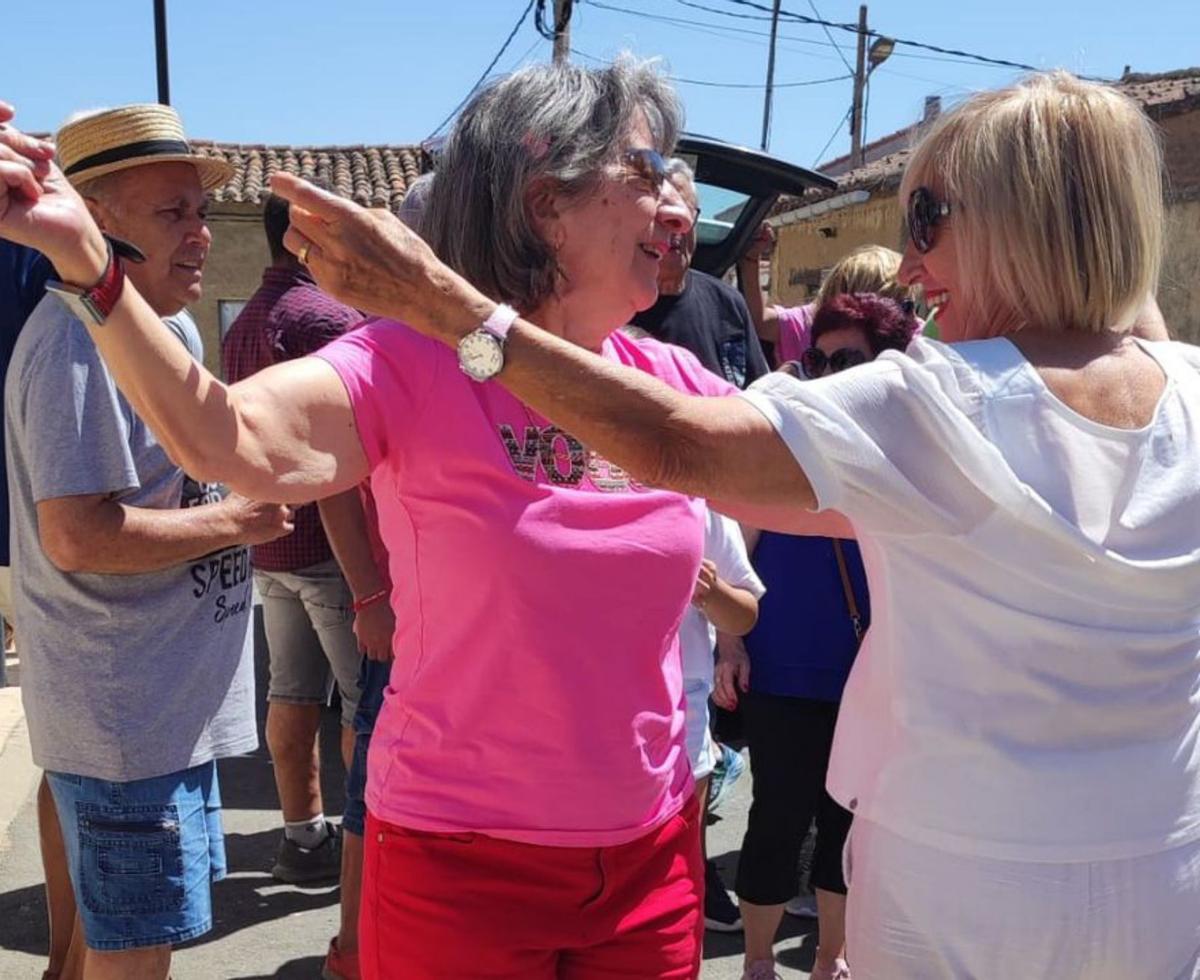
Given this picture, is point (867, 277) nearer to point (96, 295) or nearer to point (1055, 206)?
point (1055, 206)

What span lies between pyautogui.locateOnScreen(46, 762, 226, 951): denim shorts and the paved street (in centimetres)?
123

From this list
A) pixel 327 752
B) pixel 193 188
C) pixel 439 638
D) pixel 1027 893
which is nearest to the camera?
pixel 1027 893

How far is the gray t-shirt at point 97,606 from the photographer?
7.80ft

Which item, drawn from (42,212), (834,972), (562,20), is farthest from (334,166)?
(42,212)

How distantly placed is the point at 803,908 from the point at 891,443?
302 centimetres

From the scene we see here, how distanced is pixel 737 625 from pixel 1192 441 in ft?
4.74

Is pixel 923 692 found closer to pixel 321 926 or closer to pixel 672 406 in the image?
pixel 672 406

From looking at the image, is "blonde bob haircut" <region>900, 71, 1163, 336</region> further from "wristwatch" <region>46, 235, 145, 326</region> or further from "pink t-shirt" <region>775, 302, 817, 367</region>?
"pink t-shirt" <region>775, 302, 817, 367</region>

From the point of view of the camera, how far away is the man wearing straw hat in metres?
2.38

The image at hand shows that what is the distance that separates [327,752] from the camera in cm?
558

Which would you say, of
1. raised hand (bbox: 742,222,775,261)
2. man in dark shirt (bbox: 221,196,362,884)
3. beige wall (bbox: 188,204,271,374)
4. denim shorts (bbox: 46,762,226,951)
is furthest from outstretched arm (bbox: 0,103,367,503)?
beige wall (bbox: 188,204,271,374)

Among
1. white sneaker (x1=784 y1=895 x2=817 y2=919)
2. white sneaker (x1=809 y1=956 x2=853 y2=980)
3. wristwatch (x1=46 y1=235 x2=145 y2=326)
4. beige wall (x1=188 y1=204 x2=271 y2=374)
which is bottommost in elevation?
beige wall (x1=188 y1=204 x2=271 y2=374)

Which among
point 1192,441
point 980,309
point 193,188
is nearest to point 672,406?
point 980,309

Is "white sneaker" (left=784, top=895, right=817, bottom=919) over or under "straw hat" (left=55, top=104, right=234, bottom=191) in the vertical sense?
under
